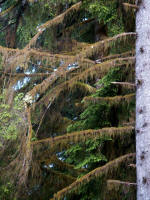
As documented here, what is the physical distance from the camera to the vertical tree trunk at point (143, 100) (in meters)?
4.80

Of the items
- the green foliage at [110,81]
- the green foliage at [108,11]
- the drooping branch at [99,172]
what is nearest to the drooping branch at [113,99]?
the green foliage at [110,81]

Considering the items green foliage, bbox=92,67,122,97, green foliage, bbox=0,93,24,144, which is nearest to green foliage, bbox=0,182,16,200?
green foliage, bbox=0,93,24,144

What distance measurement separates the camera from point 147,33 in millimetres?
5492

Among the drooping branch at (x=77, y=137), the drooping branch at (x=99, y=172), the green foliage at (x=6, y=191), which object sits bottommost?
the green foliage at (x=6, y=191)

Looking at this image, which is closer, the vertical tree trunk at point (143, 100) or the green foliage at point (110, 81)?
the vertical tree trunk at point (143, 100)

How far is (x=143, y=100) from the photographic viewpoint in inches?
203

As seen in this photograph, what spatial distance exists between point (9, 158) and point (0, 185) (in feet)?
2.62

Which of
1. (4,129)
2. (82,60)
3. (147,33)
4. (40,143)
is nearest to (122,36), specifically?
(147,33)

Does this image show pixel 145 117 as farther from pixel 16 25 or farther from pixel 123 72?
pixel 16 25

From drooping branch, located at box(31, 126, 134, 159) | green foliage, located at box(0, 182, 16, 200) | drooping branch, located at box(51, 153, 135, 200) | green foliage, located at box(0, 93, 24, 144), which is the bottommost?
green foliage, located at box(0, 182, 16, 200)

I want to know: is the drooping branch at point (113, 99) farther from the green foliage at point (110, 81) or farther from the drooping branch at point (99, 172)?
the drooping branch at point (99, 172)

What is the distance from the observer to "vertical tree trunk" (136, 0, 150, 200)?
4.80 metres

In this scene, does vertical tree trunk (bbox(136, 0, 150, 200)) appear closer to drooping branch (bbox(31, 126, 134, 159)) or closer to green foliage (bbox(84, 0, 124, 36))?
drooping branch (bbox(31, 126, 134, 159))

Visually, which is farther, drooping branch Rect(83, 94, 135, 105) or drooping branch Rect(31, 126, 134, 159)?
drooping branch Rect(83, 94, 135, 105)
